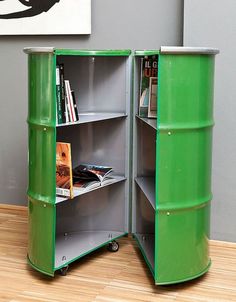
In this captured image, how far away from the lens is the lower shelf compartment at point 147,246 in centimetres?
275

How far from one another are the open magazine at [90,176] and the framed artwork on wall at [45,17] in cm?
92

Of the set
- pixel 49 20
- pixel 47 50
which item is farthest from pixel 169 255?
pixel 49 20

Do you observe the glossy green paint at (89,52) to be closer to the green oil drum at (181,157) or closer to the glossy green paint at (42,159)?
the glossy green paint at (42,159)

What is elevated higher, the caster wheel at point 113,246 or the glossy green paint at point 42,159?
the glossy green paint at point 42,159

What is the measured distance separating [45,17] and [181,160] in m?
1.54

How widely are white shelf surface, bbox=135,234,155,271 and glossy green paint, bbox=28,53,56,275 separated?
1.69 ft

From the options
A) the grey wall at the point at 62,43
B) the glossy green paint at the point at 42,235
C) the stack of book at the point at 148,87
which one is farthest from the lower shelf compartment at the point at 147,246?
the grey wall at the point at 62,43

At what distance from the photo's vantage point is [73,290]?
2.58 m

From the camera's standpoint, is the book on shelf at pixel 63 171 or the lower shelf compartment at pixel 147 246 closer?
the book on shelf at pixel 63 171

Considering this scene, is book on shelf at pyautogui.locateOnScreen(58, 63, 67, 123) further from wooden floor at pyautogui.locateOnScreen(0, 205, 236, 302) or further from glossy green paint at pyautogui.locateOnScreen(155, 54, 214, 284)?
wooden floor at pyautogui.locateOnScreen(0, 205, 236, 302)

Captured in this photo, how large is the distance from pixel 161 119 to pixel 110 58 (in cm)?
79

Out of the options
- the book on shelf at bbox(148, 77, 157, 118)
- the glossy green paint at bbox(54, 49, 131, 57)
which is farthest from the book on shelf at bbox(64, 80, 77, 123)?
the book on shelf at bbox(148, 77, 157, 118)

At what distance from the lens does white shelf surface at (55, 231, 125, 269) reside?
9.19ft

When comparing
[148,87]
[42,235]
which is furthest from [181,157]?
[42,235]
